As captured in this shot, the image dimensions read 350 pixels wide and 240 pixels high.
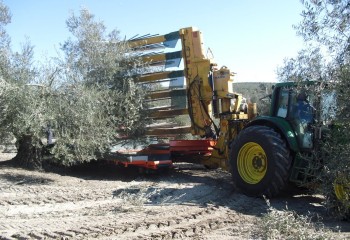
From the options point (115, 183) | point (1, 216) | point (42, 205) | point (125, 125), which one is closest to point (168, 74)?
point (125, 125)

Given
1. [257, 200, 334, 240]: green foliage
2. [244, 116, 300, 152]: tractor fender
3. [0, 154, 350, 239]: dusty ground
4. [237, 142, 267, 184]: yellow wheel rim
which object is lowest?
[0, 154, 350, 239]: dusty ground

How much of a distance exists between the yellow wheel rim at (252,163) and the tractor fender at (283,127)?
1.56 ft

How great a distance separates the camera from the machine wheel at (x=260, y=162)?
7.46 metres

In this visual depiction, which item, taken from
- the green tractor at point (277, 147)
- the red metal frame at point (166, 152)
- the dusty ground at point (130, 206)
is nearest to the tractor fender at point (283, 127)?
the green tractor at point (277, 147)

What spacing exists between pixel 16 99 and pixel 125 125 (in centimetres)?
275

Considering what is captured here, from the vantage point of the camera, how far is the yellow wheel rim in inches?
314

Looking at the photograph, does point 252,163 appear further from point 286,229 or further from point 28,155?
point 28,155

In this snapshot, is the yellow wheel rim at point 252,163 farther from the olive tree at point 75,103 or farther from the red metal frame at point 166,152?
the olive tree at point 75,103

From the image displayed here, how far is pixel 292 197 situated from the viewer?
7.99 meters

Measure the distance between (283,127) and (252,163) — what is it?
94 cm

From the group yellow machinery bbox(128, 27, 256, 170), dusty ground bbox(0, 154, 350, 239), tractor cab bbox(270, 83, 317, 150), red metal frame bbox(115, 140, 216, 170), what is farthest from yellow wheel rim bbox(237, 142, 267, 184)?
red metal frame bbox(115, 140, 216, 170)

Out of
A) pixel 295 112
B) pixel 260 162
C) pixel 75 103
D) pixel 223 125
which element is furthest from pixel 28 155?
pixel 295 112

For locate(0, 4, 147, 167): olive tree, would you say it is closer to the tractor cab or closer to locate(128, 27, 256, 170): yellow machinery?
locate(128, 27, 256, 170): yellow machinery

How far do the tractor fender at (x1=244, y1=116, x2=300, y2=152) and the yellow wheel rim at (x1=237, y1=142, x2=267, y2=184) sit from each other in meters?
0.47
